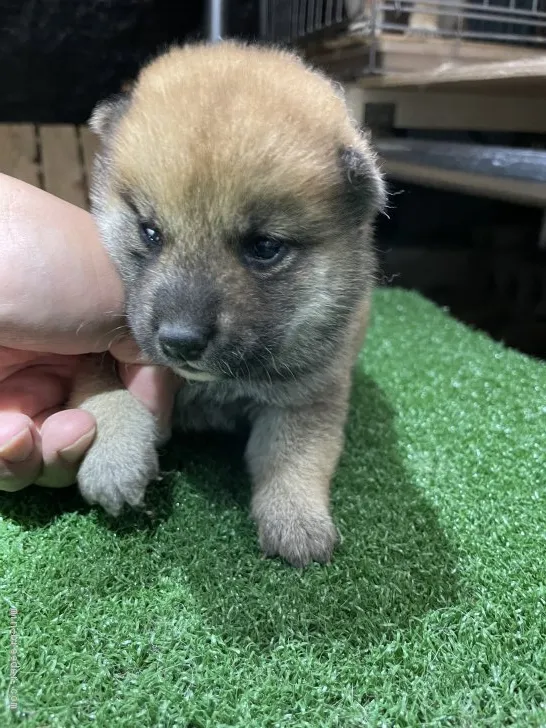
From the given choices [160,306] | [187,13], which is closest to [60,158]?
[187,13]

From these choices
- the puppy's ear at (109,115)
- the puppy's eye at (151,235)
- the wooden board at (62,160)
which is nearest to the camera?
the puppy's eye at (151,235)

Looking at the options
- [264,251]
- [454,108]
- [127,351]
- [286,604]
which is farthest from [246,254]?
[454,108]

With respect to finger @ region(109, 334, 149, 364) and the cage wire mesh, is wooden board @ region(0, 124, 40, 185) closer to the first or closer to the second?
the cage wire mesh

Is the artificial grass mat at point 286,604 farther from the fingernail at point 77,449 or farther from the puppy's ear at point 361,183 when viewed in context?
the puppy's ear at point 361,183

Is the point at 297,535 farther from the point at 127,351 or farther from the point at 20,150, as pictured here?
the point at 20,150

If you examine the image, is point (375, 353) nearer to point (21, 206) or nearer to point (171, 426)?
point (171, 426)

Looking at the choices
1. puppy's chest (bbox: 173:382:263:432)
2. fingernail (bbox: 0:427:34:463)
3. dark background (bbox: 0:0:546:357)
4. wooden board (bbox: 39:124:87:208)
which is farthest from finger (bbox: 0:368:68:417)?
wooden board (bbox: 39:124:87:208)

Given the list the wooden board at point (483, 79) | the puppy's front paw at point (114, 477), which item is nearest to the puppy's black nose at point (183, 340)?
the puppy's front paw at point (114, 477)
